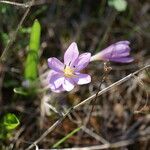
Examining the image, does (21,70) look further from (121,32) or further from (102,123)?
(121,32)

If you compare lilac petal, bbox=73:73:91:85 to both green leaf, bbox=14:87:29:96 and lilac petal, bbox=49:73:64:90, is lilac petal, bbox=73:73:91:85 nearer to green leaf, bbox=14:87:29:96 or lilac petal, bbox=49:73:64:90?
lilac petal, bbox=49:73:64:90

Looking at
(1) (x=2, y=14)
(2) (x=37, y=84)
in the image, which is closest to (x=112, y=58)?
(2) (x=37, y=84)

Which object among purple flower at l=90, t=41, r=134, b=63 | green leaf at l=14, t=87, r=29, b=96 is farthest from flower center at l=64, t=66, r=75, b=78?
green leaf at l=14, t=87, r=29, b=96

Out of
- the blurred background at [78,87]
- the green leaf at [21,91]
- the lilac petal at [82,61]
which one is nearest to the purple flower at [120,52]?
the lilac petal at [82,61]

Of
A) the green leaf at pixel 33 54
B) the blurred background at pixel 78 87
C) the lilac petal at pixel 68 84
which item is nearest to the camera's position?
the lilac petal at pixel 68 84

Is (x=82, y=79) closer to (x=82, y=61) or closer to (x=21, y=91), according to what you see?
(x=82, y=61)

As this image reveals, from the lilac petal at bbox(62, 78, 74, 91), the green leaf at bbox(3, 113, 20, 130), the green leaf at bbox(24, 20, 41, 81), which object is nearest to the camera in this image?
the lilac petal at bbox(62, 78, 74, 91)

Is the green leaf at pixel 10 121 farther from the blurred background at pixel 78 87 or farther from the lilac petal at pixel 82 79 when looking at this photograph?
the lilac petal at pixel 82 79
